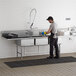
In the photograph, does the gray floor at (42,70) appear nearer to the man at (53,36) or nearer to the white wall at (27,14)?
the man at (53,36)

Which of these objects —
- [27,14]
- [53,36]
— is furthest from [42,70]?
[27,14]

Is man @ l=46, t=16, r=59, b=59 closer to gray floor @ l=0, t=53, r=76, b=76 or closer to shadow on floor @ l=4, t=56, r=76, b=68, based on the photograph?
shadow on floor @ l=4, t=56, r=76, b=68

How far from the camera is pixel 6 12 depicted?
8.72 meters

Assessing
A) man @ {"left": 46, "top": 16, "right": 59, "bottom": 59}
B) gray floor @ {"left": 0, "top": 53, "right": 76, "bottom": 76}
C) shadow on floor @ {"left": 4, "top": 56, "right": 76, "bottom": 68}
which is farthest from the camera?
man @ {"left": 46, "top": 16, "right": 59, "bottom": 59}

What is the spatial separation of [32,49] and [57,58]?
39.5 inches

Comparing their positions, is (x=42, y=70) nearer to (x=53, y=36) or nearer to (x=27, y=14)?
(x=53, y=36)

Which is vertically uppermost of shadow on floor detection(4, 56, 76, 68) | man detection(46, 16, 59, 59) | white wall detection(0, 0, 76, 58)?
white wall detection(0, 0, 76, 58)

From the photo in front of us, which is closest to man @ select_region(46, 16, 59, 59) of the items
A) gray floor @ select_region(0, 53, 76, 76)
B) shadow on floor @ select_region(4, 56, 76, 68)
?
shadow on floor @ select_region(4, 56, 76, 68)

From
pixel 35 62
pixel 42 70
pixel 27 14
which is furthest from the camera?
pixel 27 14

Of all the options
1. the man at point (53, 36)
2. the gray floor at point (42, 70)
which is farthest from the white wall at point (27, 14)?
the gray floor at point (42, 70)

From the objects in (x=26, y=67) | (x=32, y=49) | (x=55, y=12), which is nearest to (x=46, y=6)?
(x=55, y=12)

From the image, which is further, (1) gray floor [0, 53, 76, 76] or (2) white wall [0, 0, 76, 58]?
(2) white wall [0, 0, 76, 58]

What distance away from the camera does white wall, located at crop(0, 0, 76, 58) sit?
8.74m

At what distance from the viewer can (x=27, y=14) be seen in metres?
9.05
